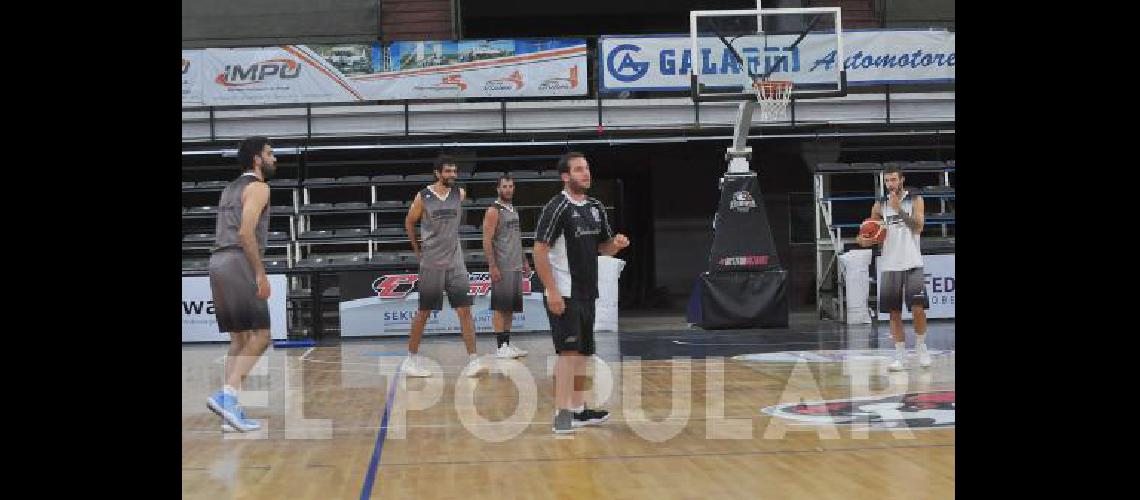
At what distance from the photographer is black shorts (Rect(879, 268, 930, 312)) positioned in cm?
1109

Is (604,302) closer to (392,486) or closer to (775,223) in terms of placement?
(775,223)

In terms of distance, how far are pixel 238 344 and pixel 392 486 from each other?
8.10ft

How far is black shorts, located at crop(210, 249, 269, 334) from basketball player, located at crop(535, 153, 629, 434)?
184 centimetres

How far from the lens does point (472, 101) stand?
19000 mm

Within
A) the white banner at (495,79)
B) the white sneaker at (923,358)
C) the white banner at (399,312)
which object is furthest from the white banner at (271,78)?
the white sneaker at (923,358)

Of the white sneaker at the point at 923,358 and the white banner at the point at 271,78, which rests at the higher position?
the white banner at the point at 271,78

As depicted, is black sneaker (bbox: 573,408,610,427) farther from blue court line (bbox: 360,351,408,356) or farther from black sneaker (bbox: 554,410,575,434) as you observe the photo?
blue court line (bbox: 360,351,408,356)

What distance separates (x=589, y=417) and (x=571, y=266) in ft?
3.15

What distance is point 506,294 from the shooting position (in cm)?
1216

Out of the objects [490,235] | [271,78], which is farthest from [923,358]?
[271,78]

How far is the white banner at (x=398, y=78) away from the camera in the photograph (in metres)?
18.6

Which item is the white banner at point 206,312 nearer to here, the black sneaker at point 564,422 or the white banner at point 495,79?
the white banner at point 495,79

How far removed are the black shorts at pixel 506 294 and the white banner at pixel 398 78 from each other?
6.84 metres
